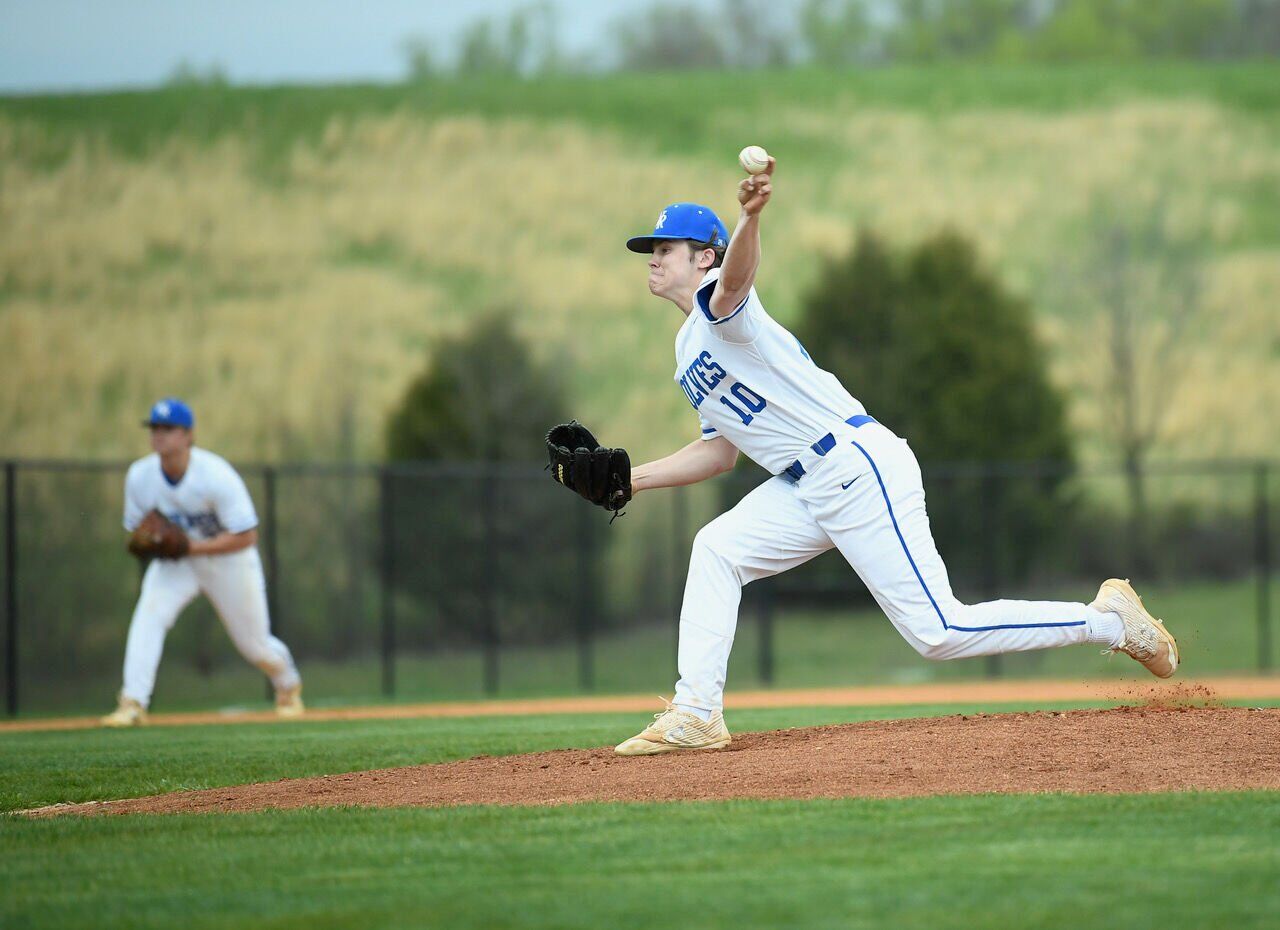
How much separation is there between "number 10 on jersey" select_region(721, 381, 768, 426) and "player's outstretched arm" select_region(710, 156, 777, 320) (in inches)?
15.8

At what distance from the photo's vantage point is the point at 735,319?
627 centimetres

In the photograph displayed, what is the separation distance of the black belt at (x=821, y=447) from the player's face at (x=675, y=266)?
817 millimetres

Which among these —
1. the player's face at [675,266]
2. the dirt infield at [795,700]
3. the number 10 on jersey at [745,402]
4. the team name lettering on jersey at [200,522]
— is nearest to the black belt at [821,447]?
the number 10 on jersey at [745,402]

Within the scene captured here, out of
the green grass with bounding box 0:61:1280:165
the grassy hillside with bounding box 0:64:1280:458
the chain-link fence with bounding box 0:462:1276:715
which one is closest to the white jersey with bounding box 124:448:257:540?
the chain-link fence with bounding box 0:462:1276:715

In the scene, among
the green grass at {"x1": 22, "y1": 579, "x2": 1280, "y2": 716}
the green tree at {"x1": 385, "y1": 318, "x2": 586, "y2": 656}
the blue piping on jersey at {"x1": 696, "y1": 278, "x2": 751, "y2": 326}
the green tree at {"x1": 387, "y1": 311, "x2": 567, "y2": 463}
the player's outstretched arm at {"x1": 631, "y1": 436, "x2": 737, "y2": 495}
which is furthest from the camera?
the green tree at {"x1": 387, "y1": 311, "x2": 567, "y2": 463}

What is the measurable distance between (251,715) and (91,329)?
2454 centimetres

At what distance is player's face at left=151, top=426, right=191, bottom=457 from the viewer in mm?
11094

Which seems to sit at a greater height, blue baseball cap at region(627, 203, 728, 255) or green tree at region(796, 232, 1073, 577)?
green tree at region(796, 232, 1073, 577)

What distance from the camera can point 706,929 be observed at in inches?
151

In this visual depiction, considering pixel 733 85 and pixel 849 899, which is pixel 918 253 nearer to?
pixel 733 85

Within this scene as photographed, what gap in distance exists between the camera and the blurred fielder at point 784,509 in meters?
6.44

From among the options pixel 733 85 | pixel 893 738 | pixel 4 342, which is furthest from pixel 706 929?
pixel 733 85

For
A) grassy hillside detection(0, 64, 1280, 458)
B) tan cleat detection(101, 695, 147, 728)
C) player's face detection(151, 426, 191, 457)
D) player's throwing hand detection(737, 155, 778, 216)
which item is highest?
grassy hillside detection(0, 64, 1280, 458)

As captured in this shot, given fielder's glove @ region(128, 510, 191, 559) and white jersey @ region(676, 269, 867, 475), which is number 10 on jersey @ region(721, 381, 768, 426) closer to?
white jersey @ region(676, 269, 867, 475)
